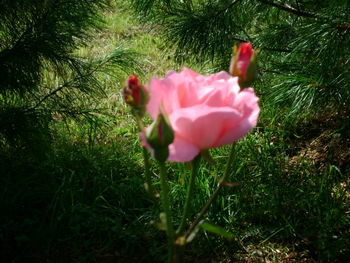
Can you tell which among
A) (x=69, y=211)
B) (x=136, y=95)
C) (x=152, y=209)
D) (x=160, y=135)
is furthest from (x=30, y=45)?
(x=160, y=135)

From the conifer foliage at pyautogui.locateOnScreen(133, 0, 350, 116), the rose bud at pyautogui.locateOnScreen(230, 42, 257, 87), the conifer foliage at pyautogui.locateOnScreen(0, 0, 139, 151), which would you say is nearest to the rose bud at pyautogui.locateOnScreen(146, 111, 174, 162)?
the rose bud at pyautogui.locateOnScreen(230, 42, 257, 87)

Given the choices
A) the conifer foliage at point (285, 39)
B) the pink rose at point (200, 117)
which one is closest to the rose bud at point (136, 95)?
the pink rose at point (200, 117)

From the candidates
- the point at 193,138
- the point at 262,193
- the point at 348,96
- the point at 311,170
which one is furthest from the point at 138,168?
the point at 193,138

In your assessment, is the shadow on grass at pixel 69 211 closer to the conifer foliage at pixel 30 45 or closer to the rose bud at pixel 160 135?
the conifer foliage at pixel 30 45

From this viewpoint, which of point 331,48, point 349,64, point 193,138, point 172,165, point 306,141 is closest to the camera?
point 193,138

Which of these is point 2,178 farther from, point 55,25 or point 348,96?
point 348,96

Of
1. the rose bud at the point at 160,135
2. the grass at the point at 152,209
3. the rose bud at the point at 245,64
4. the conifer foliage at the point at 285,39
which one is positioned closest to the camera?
the rose bud at the point at 160,135
